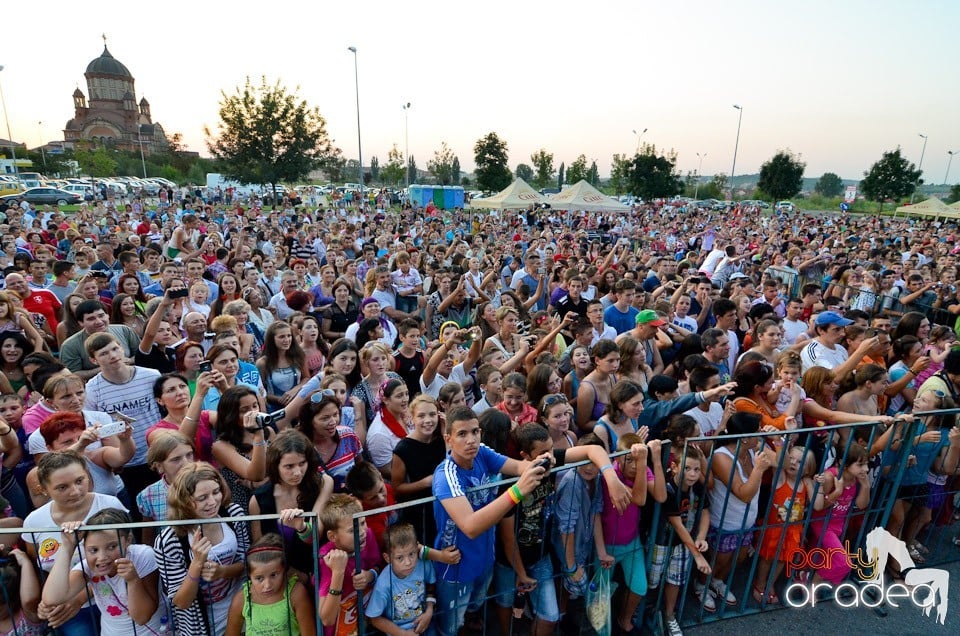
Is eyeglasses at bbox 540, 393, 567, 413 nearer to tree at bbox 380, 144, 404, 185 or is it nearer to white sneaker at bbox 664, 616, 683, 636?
white sneaker at bbox 664, 616, 683, 636

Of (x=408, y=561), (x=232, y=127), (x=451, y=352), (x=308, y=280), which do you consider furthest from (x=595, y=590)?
(x=232, y=127)

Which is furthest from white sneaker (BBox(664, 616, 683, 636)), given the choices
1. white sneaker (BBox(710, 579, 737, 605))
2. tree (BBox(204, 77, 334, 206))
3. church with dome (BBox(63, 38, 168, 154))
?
church with dome (BBox(63, 38, 168, 154))

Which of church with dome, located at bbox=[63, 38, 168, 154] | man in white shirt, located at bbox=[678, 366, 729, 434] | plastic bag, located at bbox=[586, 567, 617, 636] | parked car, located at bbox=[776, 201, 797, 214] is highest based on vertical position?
church with dome, located at bbox=[63, 38, 168, 154]

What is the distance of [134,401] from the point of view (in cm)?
384

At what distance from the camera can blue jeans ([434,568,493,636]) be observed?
2967mm

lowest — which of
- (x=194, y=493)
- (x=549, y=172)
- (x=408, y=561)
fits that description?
(x=408, y=561)

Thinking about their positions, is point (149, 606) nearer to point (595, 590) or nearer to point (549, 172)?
point (595, 590)

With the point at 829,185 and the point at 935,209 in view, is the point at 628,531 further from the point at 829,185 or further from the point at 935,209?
the point at 829,185

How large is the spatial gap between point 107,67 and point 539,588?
125m

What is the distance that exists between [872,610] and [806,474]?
1.01 metres

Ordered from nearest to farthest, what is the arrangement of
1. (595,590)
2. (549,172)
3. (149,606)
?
(149,606), (595,590), (549,172)

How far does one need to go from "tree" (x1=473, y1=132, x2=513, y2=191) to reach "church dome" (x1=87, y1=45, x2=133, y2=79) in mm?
92564

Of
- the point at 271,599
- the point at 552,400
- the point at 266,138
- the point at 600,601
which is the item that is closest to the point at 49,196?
the point at 266,138

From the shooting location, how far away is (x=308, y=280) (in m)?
9.04
